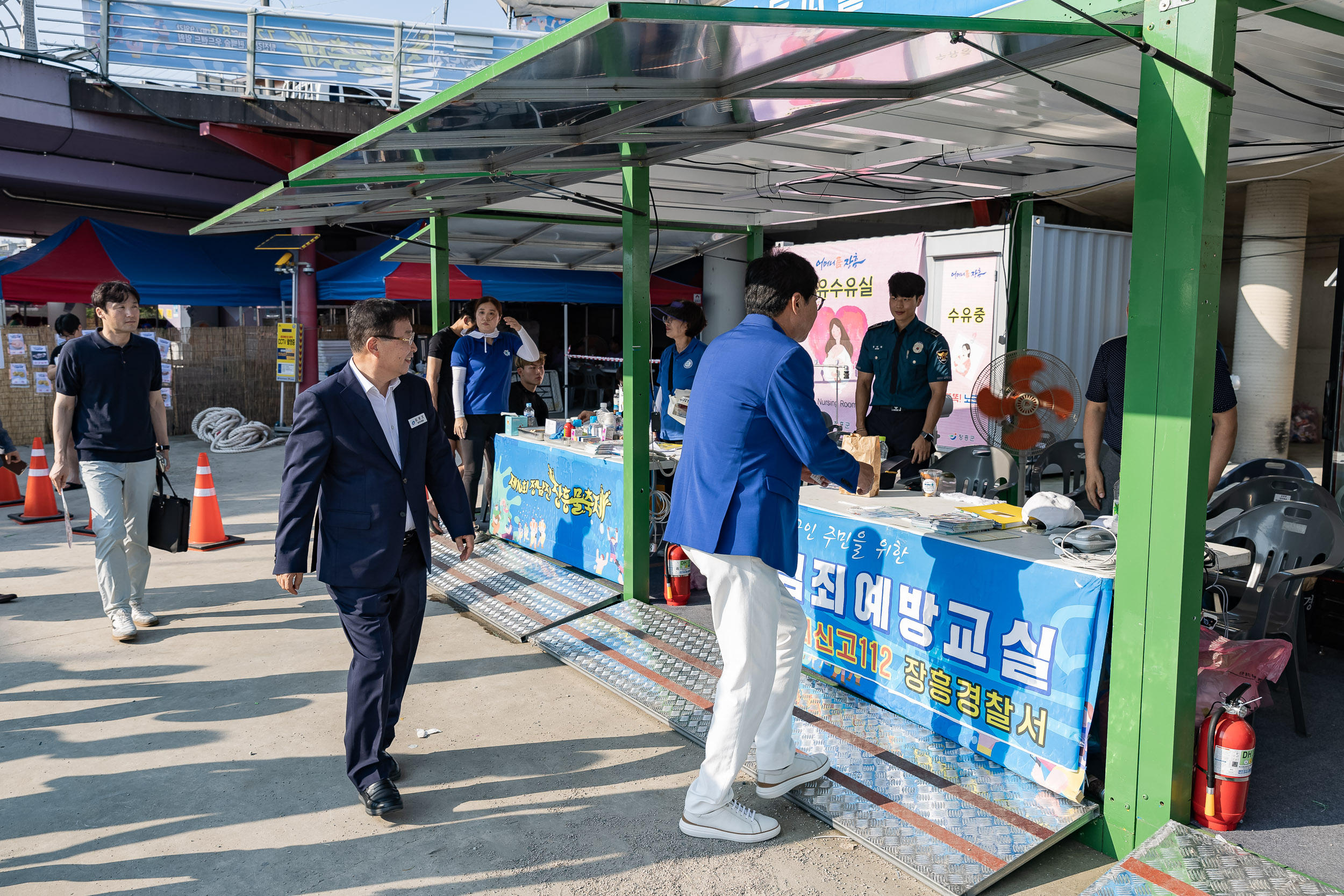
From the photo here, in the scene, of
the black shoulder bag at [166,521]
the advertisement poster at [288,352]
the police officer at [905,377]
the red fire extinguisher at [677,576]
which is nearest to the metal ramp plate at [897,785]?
the red fire extinguisher at [677,576]

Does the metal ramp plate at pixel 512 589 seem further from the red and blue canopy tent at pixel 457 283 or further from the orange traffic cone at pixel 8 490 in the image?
the red and blue canopy tent at pixel 457 283

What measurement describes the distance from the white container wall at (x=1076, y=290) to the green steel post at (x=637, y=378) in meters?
5.38

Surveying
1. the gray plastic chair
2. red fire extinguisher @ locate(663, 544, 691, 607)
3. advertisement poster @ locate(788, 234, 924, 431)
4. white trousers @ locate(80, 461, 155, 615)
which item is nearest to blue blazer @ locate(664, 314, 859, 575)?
red fire extinguisher @ locate(663, 544, 691, 607)

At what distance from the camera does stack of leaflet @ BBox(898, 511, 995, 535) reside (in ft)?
12.9

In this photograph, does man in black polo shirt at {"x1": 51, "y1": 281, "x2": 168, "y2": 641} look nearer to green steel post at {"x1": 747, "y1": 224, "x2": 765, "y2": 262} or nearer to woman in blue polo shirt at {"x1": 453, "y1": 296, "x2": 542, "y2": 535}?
woman in blue polo shirt at {"x1": 453, "y1": 296, "x2": 542, "y2": 535}

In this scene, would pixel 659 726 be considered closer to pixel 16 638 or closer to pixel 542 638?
pixel 542 638

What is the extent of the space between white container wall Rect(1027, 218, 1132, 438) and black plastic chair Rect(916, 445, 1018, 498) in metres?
3.71

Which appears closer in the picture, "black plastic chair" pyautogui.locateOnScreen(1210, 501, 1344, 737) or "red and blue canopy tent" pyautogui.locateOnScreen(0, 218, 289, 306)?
"black plastic chair" pyautogui.locateOnScreen(1210, 501, 1344, 737)

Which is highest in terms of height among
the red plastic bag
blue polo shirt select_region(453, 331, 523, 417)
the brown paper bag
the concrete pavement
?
blue polo shirt select_region(453, 331, 523, 417)

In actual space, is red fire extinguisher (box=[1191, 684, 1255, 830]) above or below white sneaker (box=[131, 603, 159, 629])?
above

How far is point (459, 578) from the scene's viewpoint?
663cm

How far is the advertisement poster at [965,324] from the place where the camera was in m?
9.46

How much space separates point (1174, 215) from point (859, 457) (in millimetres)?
1937

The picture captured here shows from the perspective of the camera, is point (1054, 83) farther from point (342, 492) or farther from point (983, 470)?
point (983, 470)
